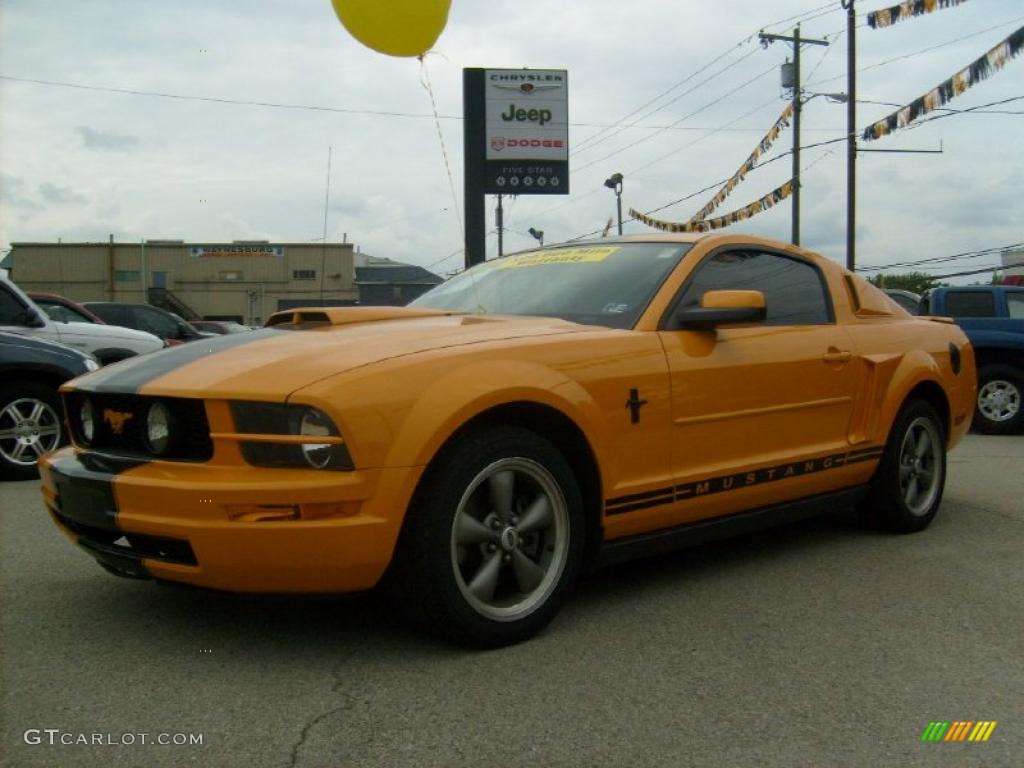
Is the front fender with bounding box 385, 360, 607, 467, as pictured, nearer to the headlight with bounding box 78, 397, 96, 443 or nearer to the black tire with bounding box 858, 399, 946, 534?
the headlight with bounding box 78, 397, 96, 443

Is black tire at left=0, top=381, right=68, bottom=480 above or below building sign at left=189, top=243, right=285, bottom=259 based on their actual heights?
below

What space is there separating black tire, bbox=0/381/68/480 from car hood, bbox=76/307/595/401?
4002 millimetres

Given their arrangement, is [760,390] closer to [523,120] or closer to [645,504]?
[645,504]

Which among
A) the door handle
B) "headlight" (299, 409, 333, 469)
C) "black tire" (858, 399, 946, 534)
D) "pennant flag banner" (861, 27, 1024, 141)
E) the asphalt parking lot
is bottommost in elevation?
the asphalt parking lot

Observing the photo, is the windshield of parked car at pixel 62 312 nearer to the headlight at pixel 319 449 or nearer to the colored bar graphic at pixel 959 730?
the headlight at pixel 319 449

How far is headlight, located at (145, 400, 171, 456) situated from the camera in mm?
2967

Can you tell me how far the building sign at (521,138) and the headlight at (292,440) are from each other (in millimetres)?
17723

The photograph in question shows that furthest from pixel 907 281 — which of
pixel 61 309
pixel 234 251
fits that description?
pixel 61 309

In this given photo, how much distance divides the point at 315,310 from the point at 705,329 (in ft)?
5.15

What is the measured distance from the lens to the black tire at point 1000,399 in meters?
10.6

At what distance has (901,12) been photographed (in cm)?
1486

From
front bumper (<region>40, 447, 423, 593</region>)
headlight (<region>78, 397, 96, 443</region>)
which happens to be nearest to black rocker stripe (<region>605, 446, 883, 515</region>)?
front bumper (<region>40, 447, 423, 593</region>)

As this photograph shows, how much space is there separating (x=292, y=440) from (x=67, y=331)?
8.11 meters

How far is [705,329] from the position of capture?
12.8 feet
